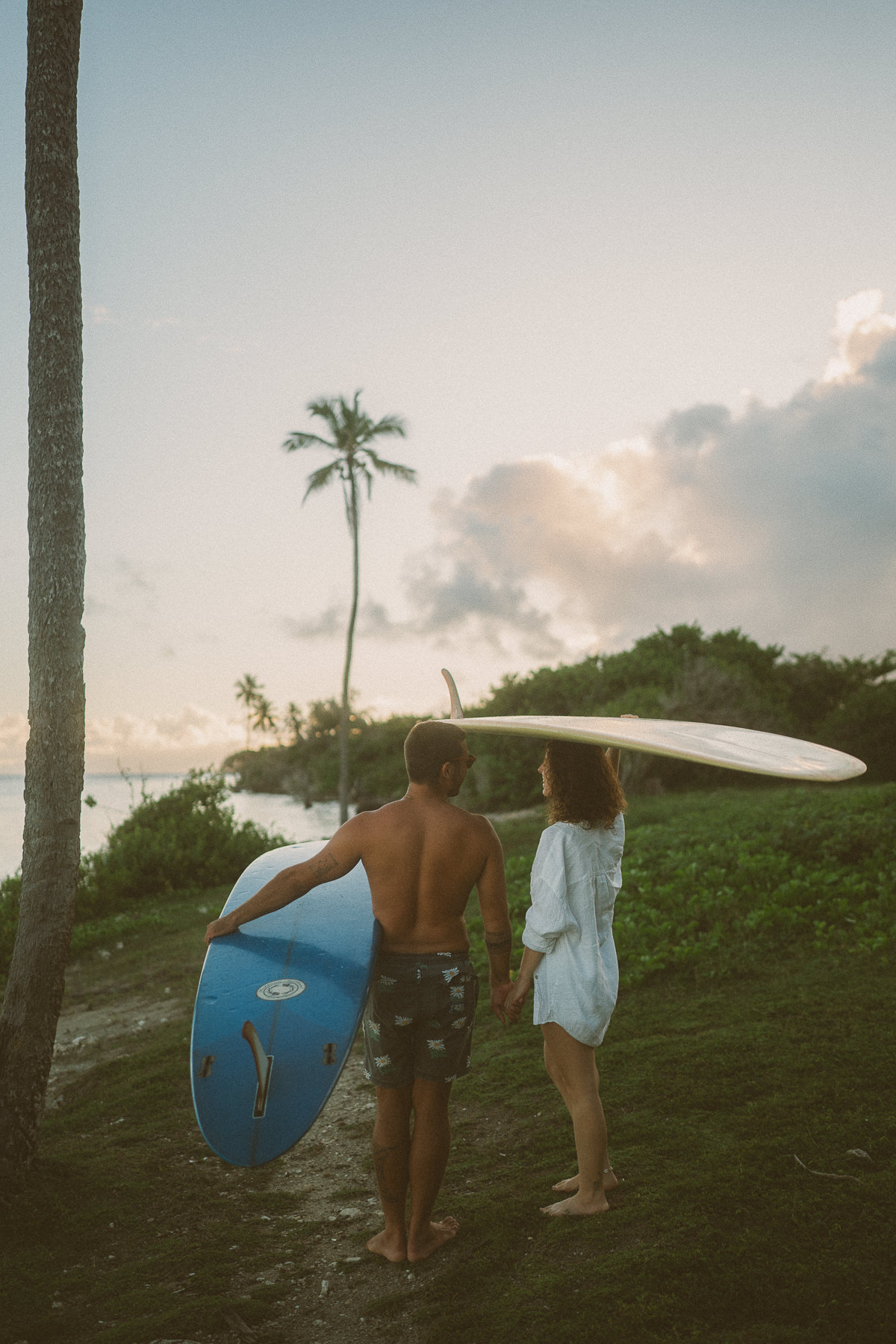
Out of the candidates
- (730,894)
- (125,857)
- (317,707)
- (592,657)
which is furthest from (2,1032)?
(317,707)

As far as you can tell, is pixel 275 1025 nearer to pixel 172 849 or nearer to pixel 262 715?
pixel 172 849

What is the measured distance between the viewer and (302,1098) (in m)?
3.48

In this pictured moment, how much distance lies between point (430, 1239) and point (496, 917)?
128 centimetres

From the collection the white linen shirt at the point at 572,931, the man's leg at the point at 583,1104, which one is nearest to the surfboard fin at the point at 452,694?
the white linen shirt at the point at 572,931

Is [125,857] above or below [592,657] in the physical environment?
below

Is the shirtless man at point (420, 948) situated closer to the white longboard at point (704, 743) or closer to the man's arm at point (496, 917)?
the man's arm at point (496, 917)

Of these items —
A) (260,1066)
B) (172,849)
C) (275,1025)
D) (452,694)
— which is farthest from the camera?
(172,849)

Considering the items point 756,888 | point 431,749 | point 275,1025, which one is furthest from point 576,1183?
point 756,888

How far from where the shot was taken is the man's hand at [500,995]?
316 centimetres

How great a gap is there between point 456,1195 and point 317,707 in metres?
46.0

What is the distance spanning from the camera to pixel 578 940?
317cm

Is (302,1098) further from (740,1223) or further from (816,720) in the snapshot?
(816,720)

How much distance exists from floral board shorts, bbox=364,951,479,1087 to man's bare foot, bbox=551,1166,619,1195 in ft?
2.79

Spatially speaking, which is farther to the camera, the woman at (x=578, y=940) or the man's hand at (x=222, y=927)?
the man's hand at (x=222, y=927)
